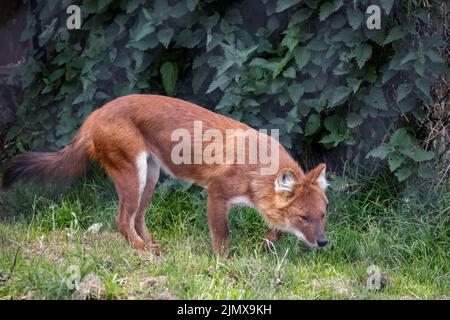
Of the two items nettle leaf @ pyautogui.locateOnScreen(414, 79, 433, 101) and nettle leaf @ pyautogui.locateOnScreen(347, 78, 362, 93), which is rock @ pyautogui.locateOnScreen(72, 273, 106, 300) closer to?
nettle leaf @ pyautogui.locateOnScreen(347, 78, 362, 93)

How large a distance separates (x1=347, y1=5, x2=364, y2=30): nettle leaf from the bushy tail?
2.35m

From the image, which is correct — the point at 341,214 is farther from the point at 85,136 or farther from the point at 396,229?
the point at 85,136

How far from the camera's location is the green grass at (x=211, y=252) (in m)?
5.45

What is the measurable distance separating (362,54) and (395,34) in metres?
0.30

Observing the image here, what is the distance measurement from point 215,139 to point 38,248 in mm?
1577

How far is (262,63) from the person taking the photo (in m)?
7.34

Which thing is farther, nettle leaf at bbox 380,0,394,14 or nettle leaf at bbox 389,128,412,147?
nettle leaf at bbox 389,128,412,147

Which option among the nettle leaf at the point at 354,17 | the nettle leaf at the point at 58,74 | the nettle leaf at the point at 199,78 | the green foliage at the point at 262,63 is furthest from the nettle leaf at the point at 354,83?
the nettle leaf at the point at 58,74

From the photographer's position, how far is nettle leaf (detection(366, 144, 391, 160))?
704 centimetres

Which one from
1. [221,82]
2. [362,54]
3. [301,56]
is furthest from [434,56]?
[221,82]

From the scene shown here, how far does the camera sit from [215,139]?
6719 mm

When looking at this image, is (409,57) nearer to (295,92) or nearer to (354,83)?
(354,83)

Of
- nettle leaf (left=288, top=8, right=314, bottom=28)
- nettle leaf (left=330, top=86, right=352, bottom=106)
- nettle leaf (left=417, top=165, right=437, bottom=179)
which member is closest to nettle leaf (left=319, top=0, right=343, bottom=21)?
nettle leaf (left=288, top=8, right=314, bottom=28)
